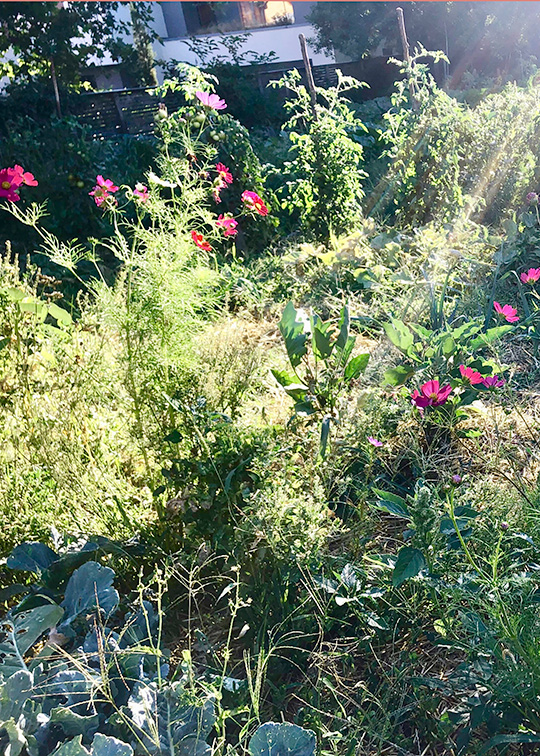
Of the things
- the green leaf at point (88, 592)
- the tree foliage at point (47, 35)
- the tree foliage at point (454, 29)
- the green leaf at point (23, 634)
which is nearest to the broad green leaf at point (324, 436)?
the green leaf at point (88, 592)

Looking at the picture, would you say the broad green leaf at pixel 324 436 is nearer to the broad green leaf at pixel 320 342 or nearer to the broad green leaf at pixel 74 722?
the broad green leaf at pixel 320 342

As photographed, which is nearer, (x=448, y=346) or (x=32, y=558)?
(x=32, y=558)

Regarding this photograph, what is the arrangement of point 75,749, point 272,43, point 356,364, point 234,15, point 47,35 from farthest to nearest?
point 234,15 < point 272,43 < point 47,35 < point 356,364 < point 75,749

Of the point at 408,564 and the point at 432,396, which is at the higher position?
the point at 432,396

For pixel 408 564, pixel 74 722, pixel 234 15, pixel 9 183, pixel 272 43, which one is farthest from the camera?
pixel 234 15

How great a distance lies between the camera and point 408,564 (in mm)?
1474

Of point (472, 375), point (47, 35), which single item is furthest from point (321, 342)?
point (47, 35)

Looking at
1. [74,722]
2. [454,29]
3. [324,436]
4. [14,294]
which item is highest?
[454,29]

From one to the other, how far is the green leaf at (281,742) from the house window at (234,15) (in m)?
22.1

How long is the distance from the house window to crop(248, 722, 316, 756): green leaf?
2213cm

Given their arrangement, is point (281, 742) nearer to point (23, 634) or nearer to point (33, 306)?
point (23, 634)

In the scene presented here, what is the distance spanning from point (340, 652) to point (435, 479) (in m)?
0.80

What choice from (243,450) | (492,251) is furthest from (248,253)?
(243,450)

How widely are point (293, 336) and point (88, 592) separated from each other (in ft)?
3.81
